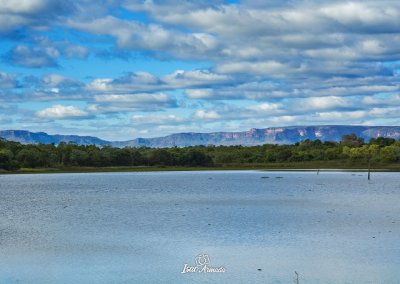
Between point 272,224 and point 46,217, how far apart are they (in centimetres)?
2184

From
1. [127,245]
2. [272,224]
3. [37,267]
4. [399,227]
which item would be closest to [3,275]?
[37,267]

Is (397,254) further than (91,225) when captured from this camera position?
No

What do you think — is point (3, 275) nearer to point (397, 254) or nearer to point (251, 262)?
point (251, 262)

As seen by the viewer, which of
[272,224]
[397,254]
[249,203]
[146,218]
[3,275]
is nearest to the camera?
[3,275]

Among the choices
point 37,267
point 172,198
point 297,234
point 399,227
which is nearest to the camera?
point 37,267

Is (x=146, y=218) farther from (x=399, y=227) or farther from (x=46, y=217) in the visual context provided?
(x=399, y=227)

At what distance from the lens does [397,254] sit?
3450cm

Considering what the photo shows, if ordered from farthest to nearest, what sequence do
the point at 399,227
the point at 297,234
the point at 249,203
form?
the point at 249,203 < the point at 399,227 < the point at 297,234

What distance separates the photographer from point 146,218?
187 ft

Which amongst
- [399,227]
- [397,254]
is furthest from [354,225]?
[397,254]

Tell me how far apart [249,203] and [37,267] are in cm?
4492

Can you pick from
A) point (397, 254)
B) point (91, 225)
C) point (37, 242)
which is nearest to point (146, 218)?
point (91, 225)

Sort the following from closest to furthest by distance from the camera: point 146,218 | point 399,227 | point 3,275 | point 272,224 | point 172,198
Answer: point 3,275 → point 399,227 → point 272,224 → point 146,218 → point 172,198

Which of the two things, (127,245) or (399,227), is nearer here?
(127,245)
